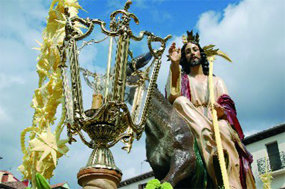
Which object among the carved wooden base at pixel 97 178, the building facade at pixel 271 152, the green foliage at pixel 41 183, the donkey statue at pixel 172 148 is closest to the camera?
the carved wooden base at pixel 97 178

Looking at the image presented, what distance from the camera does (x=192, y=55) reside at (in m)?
8.89

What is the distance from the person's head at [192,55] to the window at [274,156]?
2264 cm

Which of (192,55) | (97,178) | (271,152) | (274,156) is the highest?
(271,152)

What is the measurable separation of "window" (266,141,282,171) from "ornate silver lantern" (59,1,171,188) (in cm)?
2753

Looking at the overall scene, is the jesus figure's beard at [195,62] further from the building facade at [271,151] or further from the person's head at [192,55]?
the building facade at [271,151]

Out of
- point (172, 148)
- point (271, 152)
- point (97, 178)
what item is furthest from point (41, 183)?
point (271, 152)

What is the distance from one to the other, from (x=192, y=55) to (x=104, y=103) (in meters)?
5.33

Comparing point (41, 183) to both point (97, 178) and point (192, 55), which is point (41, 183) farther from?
point (192, 55)

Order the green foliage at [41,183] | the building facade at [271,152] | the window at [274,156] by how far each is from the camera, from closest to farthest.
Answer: the green foliage at [41,183] < the building facade at [271,152] < the window at [274,156]

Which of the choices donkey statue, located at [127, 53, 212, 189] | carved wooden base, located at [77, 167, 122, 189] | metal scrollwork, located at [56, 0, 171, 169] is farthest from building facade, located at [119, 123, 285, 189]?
carved wooden base, located at [77, 167, 122, 189]

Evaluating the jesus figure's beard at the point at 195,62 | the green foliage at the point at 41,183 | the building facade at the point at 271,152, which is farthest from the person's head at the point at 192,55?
the building facade at the point at 271,152

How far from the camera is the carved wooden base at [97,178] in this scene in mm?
3667

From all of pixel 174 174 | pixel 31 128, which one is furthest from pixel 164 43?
pixel 174 174

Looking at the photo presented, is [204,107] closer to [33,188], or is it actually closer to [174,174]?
[174,174]
